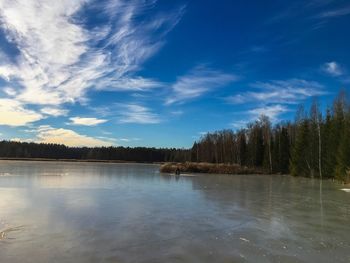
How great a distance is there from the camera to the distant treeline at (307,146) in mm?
46397

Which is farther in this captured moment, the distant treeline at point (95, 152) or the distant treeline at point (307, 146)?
the distant treeline at point (95, 152)

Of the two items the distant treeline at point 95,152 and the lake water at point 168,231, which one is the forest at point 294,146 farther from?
the distant treeline at point 95,152

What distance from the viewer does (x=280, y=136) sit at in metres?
70.0

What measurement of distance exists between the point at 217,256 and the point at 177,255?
0.97 m

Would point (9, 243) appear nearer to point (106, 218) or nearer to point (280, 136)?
point (106, 218)

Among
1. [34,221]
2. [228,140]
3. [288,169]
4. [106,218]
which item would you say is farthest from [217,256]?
[228,140]

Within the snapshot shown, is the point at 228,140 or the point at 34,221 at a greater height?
the point at 228,140

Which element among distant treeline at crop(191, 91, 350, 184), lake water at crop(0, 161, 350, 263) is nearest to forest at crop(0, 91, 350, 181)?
distant treeline at crop(191, 91, 350, 184)

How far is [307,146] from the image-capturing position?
58406mm

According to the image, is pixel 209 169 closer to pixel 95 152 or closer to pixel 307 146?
pixel 307 146

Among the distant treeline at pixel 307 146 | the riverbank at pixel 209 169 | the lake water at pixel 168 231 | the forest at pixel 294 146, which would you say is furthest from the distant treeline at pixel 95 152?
the lake water at pixel 168 231

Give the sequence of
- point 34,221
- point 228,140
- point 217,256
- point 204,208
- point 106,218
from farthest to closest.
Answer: point 228,140
point 204,208
point 106,218
point 34,221
point 217,256

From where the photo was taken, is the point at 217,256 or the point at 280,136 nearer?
the point at 217,256

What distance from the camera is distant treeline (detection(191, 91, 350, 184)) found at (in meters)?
46.4
